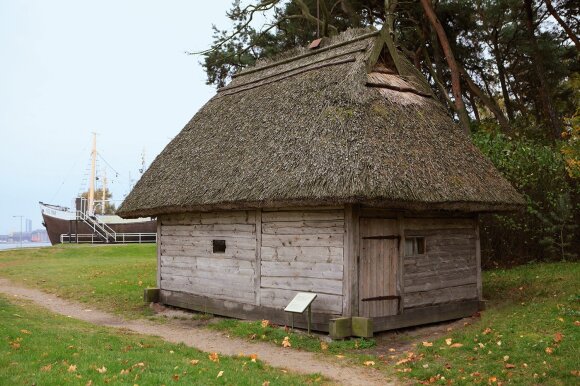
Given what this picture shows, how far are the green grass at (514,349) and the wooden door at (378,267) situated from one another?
→ 1.36m

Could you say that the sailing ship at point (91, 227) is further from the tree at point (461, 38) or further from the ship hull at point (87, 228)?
the tree at point (461, 38)

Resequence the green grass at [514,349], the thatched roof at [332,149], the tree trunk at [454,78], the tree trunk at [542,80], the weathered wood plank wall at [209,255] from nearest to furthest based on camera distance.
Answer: the green grass at [514,349] → the thatched roof at [332,149] → the weathered wood plank wall at [209,255] → the tree trunk at [454,78] → the tree trunk at [542,80]

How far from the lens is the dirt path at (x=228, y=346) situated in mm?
8594

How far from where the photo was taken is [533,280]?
15.6m

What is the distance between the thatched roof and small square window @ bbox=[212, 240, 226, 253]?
1095mm

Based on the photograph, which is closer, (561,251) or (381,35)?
(381,35)

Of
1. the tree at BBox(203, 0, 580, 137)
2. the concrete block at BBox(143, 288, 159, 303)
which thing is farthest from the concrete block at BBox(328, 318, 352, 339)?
the tree at BBox(203, 0, 580, 137)

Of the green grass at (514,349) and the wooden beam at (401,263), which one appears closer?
the green grass at (514,349)

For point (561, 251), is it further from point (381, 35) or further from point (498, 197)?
point (381, 35)

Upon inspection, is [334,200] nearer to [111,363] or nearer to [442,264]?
[442,264]

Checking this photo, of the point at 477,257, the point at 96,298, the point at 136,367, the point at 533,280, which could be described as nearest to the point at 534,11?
the point at 533,280

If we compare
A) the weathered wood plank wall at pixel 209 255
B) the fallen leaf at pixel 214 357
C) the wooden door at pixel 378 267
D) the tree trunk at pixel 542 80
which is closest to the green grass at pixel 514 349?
the wooden door at pixel 378 267

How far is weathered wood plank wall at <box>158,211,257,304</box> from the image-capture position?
506 inches

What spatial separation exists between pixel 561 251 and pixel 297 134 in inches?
456
